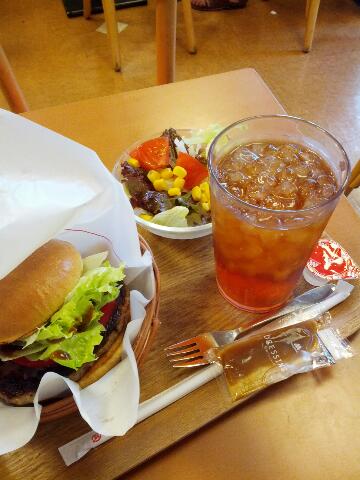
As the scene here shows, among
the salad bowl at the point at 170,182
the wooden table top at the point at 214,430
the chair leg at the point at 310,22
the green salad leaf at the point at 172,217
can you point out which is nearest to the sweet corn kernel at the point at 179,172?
the salad bowl at the point at 170,182

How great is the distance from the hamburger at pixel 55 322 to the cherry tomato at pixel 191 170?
436mm

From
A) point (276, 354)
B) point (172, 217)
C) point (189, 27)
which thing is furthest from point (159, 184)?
point (189, 27)

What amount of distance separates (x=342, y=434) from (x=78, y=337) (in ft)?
1.56

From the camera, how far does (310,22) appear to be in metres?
2.72

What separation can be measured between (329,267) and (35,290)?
0.59 metres

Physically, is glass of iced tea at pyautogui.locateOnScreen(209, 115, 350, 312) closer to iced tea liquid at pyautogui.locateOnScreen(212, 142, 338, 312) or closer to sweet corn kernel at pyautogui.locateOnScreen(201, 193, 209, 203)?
iced tea liquid at pyautogui.locateOnScreen(212, 142, 338, 312)

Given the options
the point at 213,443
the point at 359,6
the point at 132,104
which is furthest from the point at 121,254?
the point at 359,6

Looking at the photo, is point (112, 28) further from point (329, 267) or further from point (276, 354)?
point (276, 354)

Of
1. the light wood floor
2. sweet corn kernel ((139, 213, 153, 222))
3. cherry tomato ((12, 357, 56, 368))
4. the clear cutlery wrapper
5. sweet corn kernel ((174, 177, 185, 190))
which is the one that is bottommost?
the light wood floor

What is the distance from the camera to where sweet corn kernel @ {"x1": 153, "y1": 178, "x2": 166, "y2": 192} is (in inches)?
41.3

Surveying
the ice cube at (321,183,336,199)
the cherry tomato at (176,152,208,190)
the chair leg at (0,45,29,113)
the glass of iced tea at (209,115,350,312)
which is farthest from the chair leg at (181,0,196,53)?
the ice cube at (321,183,336,199)

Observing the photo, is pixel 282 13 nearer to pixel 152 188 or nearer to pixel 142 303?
pixel 152 188

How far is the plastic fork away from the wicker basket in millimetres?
86

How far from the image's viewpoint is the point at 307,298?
853mm
